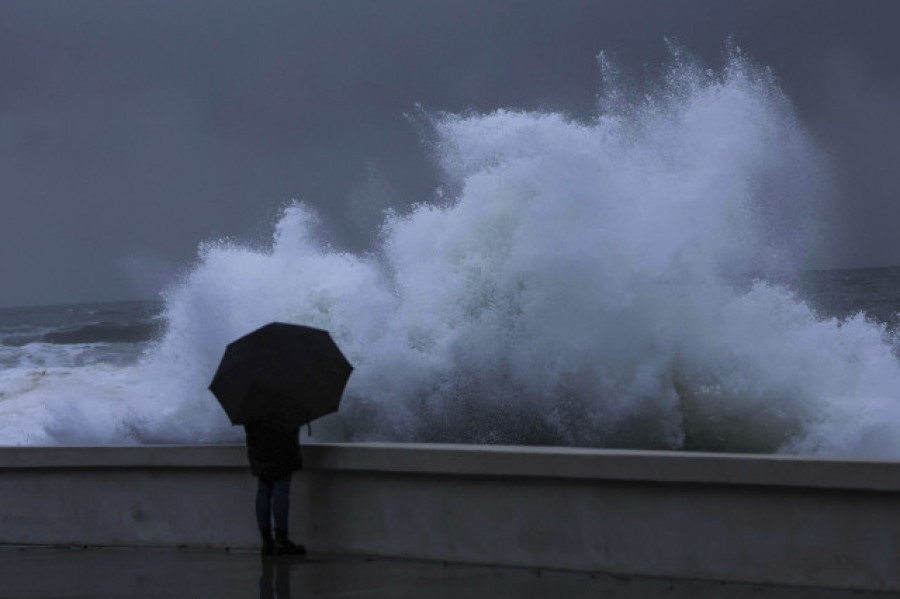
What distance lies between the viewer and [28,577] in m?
7.39

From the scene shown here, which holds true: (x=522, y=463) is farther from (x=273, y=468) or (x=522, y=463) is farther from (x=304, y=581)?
(x=273, y=468)

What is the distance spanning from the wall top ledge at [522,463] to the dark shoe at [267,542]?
0.45m

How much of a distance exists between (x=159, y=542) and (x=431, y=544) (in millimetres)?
2041

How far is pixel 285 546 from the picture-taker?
7.50 metres

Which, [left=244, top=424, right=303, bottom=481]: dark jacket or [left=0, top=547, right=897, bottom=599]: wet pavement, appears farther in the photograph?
[left=244, top=424, right=303, bottom=481]: dark jacket

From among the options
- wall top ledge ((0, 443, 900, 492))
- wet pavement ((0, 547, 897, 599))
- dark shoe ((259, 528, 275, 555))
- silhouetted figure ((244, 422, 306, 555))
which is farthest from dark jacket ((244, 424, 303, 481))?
wet pavement ((0, 547, 897, 599))

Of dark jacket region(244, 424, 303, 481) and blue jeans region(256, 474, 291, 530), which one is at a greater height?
dark jacket region(244, 424, 303, 481)

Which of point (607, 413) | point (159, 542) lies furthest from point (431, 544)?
point (607, 413)

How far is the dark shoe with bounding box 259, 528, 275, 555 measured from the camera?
747cm

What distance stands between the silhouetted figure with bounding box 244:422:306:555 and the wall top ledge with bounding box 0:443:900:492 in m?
0.26

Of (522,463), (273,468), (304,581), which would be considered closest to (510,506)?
(522,463)

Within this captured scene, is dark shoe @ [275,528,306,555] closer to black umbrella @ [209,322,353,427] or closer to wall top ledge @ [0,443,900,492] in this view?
wall top ledge @ [0,443,900,492]

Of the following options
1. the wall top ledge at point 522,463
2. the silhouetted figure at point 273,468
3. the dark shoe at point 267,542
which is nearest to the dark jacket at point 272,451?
the silhouetted figure at point 273,468

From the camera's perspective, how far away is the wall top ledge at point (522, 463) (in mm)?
5777
